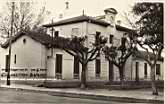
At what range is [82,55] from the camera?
25.2 m

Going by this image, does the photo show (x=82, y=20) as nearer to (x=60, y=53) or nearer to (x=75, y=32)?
(x=75, y=32)

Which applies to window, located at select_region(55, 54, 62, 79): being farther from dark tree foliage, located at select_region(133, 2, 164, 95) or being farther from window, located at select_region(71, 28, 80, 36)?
dark tree foliage, located at select_region(133, 2, 164, 95)

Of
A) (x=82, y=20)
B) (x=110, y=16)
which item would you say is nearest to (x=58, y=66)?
(x=82, y=20)

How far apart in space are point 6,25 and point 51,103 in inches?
1075

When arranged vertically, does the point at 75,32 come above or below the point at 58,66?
above

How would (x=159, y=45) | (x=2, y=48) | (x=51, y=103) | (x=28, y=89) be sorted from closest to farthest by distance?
(x=51, y=103), (x=159, y=45), (x=28, y=89), (x=2, y=48)

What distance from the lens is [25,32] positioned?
32.3 m

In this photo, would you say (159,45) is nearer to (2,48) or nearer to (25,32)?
(25,32)

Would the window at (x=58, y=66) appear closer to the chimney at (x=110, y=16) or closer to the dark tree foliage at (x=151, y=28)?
the chimney at (x=110, y=16)

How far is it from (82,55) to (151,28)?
6.77 meters

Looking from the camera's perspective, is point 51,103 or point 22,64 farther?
point 22,64

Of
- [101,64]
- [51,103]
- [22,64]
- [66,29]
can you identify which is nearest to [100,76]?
[101,64]

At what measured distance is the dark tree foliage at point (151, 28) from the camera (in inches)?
789

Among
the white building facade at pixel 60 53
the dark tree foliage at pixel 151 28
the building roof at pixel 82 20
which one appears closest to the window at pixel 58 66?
the white building facade at pixel 60 53
